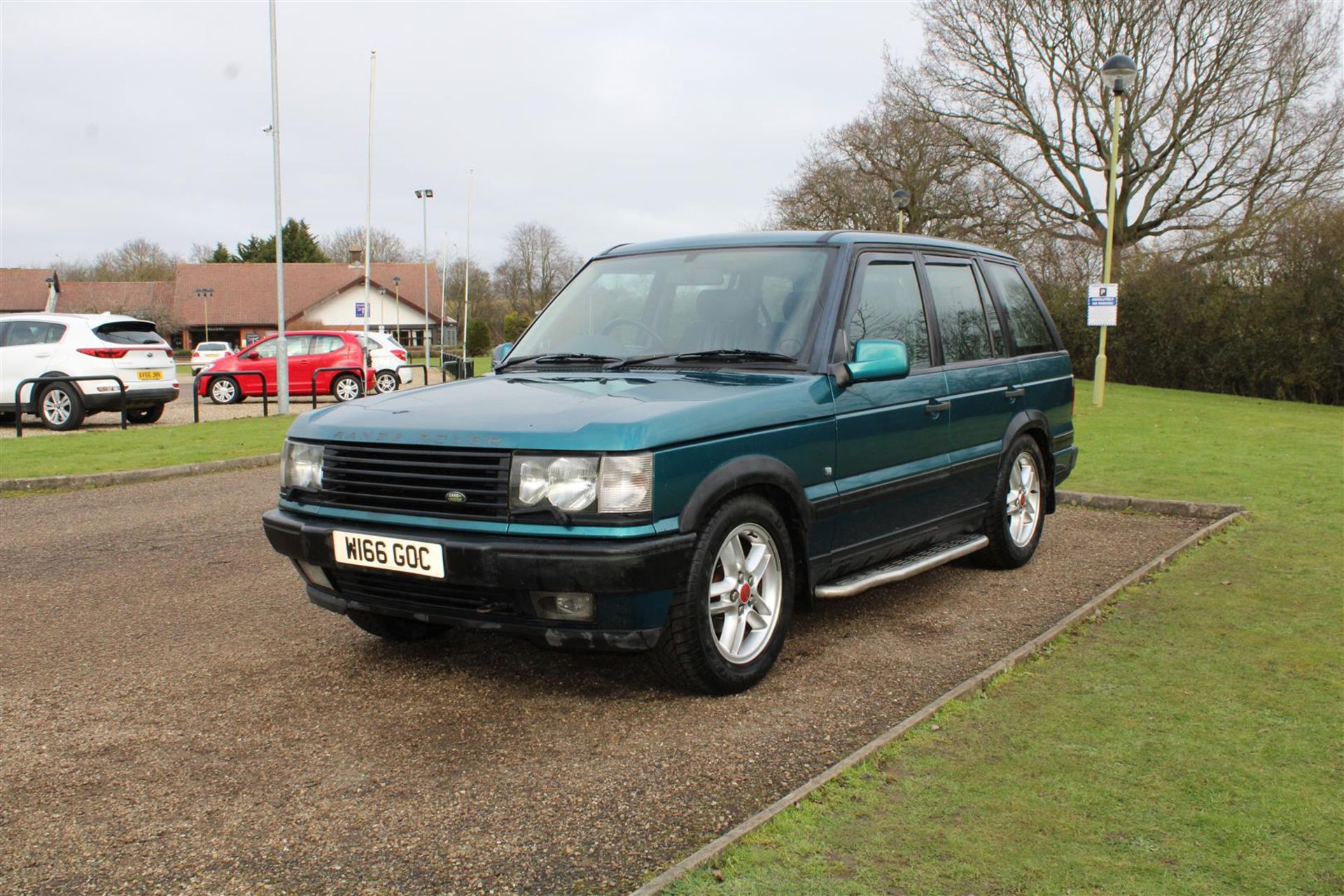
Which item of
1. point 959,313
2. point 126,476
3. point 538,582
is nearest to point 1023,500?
point 959,313

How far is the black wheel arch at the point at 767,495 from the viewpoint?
4.05 meters

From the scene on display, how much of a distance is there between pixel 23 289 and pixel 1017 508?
87.3 meters

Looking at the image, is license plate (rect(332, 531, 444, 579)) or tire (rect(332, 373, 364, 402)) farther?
tire (rect(332, 373, 364, 402))

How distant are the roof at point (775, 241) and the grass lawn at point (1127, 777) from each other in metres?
2.17

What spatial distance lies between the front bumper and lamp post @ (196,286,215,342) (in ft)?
226

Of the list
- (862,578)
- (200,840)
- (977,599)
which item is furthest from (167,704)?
(977,599)

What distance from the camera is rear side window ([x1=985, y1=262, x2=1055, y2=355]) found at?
6.71 m

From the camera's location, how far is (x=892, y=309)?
5559mm

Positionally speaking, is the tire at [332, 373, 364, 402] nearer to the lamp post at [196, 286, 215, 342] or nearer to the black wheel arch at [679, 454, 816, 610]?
the black wheel arch at [679, 454, 816, 610]

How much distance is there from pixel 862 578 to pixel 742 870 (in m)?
2.30

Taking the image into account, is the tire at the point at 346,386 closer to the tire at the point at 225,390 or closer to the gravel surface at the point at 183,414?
the gravel surface at the point at 183,414

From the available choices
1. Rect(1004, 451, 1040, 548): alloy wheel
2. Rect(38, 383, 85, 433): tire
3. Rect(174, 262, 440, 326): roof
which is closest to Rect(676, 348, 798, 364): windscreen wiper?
Rect(1004, 451, 1040, 548): alloy wheel

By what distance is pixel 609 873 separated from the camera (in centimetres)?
292

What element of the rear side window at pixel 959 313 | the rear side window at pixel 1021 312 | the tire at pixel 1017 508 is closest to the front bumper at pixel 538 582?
the rear side window at pixel 959 313
